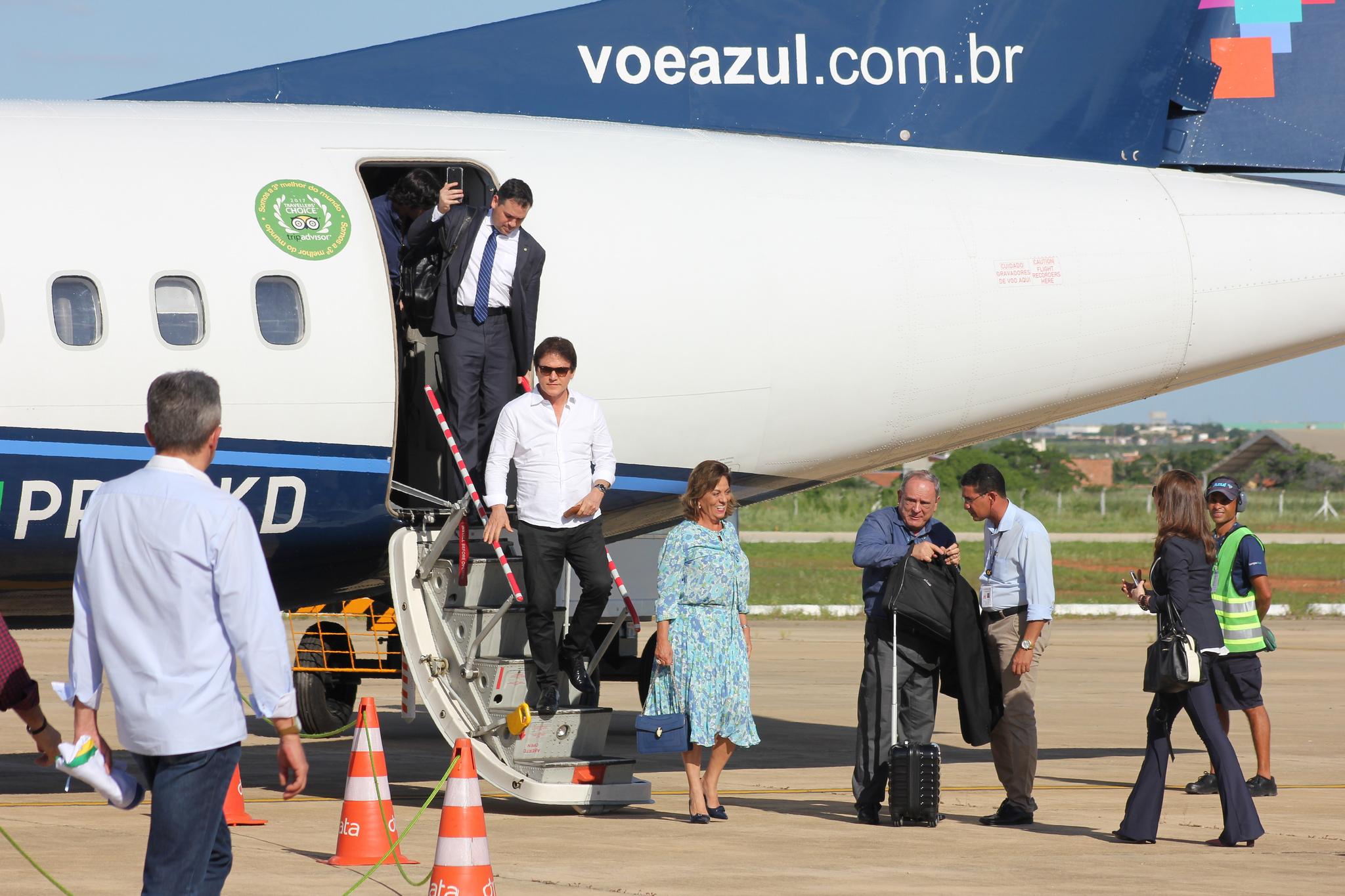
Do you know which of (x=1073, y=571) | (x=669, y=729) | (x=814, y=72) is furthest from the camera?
(x=1073, y=571)

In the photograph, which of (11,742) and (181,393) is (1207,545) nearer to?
(181,393)

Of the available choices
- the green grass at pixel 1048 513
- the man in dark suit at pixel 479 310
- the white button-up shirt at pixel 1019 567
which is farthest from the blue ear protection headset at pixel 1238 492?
the green grass at pixel 1048 513

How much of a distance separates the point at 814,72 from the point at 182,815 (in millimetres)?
8509

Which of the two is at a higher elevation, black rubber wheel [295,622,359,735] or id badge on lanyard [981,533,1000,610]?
id badge on lanyard [981,533,1000,610]

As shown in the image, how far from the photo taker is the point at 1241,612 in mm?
10336

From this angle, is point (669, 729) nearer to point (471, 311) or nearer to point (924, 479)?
point (924, 479)

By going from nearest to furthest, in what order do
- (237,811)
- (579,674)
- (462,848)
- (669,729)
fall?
1. (462,848)
2. (669,729)
3. (237,811)
4. (579,674)

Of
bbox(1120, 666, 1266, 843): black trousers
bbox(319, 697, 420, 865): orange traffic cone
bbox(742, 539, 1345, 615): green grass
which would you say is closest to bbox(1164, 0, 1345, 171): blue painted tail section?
bbox(1120, 666, 1266, 843): black trousers

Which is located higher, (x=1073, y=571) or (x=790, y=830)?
(x=790, y=830)

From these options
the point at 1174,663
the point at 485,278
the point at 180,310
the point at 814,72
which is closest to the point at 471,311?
the point at 485,278

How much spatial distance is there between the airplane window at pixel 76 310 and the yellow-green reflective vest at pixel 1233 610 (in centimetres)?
732

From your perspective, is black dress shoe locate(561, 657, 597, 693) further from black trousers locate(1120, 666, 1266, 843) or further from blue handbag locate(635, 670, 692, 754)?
black trousers locate(1120, 666, 1266, 843)

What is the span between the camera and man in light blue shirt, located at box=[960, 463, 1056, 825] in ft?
30.4

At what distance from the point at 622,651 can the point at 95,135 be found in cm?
677
